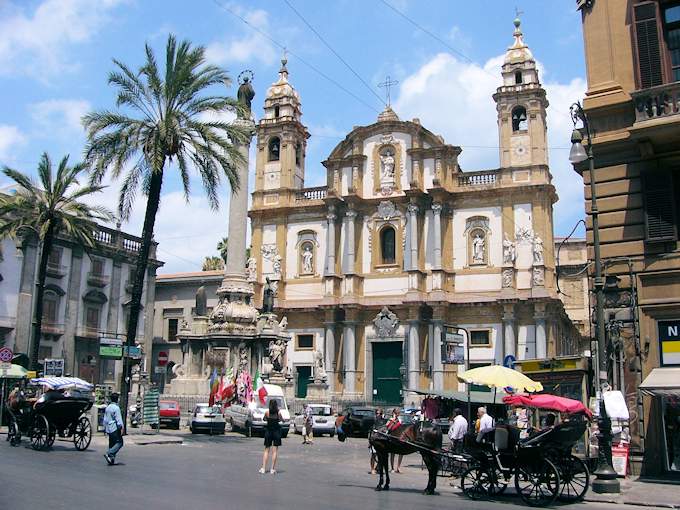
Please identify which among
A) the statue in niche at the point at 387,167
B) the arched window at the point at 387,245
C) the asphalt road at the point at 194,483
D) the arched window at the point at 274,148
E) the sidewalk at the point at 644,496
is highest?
the arched window at the point at 274,148

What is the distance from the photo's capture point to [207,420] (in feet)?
85.5

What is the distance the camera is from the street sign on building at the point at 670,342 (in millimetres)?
15375

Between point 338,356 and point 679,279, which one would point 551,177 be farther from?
point 679,279

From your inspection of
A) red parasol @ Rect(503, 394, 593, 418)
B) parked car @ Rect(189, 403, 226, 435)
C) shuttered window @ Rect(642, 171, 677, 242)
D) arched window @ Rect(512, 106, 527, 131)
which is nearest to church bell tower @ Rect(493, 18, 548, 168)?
arched window @ Rect(512, 106, 527, 131)

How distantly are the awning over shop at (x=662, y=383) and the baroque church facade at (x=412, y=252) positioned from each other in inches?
1006

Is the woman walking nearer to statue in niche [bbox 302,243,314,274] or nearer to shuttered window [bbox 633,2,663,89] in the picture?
shuttered window [bbox 633,2,663,89]

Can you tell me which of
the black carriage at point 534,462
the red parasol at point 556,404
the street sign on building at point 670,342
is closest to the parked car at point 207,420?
the red parasol at point 556,404

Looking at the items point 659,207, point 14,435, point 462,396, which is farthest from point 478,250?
point 14,435

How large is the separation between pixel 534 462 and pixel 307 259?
36.4m

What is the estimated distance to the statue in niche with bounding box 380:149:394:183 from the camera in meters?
46.6

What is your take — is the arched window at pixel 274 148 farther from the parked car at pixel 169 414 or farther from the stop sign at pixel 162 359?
the parked car at pixel 169 414

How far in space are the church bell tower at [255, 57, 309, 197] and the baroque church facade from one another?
0.65ft

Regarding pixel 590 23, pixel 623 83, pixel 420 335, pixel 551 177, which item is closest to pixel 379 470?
pixel 623 83

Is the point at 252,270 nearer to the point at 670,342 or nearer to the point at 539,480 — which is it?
the point at 670,342
